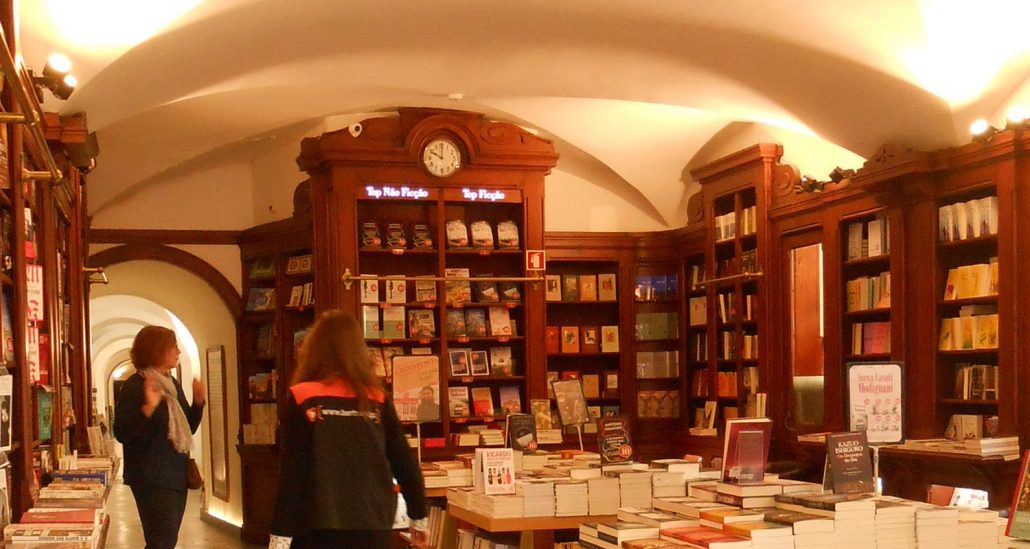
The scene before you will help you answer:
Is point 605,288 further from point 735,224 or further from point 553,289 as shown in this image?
point 735,224

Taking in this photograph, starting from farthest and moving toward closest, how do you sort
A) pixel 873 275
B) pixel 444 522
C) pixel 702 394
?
1. pixel 702 394
2. pixel 873 275
3. pixel 444 522

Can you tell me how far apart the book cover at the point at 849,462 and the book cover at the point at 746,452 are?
1.07 ft

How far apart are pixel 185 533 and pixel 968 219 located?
816cm

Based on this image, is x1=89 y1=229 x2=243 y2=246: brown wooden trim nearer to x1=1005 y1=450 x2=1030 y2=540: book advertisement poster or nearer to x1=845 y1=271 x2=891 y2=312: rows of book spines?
x1=845 y1=271 x2=891 y2=312: rows of book spines

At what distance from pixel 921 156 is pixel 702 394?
3861 millimetres

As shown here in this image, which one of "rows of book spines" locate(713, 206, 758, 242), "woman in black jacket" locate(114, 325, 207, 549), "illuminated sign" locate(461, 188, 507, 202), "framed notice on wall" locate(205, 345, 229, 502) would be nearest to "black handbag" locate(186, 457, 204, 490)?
"woman in black jacket" locate(114, 325, 207, 549)

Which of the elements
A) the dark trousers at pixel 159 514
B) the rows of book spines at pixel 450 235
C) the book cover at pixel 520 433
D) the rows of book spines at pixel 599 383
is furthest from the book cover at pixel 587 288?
the dark trousers at pixel 159 514

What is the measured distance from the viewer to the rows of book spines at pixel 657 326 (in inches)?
415

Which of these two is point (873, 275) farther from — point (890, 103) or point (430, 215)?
point (430, 215)

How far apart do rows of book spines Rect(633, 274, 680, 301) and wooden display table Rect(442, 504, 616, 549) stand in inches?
199

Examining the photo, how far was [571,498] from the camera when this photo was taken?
5.60 m

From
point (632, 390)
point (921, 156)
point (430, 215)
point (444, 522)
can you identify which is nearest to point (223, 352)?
point (430, 215)

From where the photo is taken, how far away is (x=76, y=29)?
5824mm

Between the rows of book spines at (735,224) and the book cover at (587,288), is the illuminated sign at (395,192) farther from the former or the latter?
the rows of book spines at (735,224)
